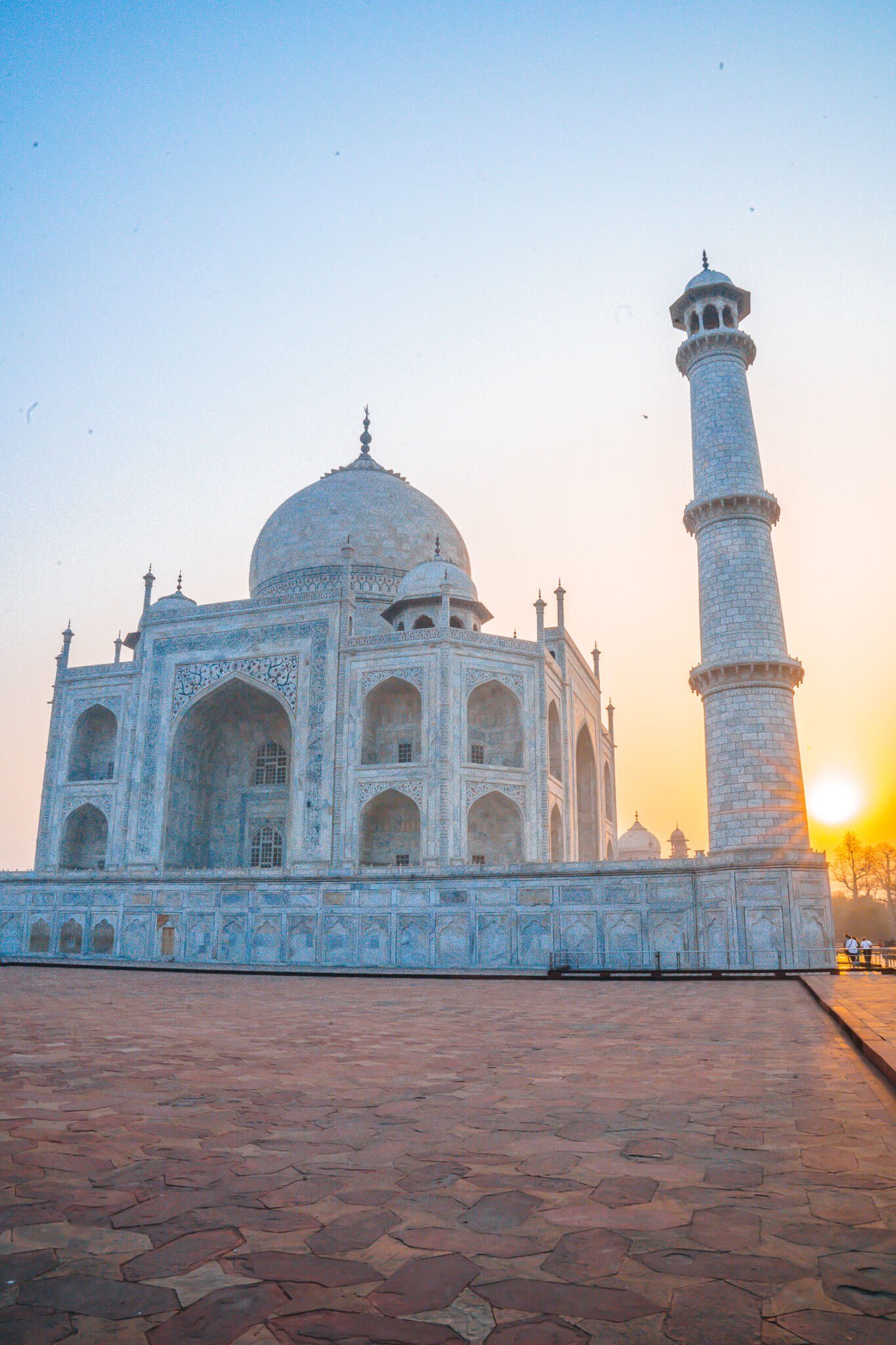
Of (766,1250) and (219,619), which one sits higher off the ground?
(219,619)

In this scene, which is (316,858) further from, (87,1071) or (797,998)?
(87,1071)

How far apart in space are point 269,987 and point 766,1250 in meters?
10.9

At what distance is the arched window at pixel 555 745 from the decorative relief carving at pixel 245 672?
7.48 meters

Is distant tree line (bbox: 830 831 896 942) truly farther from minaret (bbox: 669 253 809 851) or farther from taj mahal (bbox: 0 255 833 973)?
minaret (bbox: 669 253 809 851)

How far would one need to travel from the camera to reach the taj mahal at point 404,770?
16500 millimetres

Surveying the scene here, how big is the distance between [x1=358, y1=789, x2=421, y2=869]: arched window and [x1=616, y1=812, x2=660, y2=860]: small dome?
20.4 meters

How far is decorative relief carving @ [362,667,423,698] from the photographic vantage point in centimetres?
2502

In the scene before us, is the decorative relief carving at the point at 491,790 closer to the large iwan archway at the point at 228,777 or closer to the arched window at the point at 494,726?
the arched window at the point at 494,726

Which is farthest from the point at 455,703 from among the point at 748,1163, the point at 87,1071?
the point at 748,1163

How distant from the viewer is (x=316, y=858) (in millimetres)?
23938

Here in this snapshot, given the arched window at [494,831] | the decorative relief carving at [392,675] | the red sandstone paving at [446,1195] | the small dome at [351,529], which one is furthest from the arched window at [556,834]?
the red sandstone paving at [446,1195]

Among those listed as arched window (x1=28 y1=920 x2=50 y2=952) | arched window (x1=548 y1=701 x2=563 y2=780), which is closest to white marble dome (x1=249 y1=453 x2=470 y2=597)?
arched window (x1=548 y1=701 x2=563 y2=780)

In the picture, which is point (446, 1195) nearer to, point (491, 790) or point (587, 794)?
point (491, 790)

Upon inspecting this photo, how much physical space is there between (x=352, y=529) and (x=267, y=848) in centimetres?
1137
